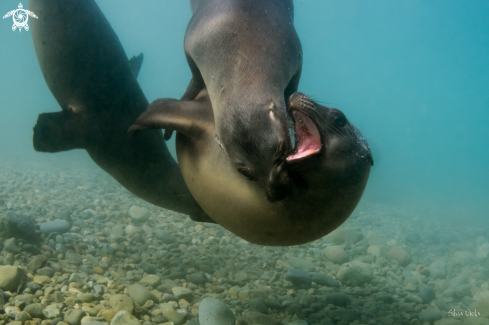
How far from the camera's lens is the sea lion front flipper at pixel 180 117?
2.79 m

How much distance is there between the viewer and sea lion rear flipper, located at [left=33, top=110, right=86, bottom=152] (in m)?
3.55

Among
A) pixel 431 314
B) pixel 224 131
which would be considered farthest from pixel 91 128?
pixel 431 314

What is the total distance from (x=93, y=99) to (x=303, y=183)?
98.2 inches

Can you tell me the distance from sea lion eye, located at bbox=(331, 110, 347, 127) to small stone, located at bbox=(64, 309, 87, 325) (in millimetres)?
2202

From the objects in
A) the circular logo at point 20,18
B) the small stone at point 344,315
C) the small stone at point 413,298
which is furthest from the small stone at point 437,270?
the circular logo at point 20,18

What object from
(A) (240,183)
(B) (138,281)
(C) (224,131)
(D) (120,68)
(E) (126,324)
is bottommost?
(E) (126,324)

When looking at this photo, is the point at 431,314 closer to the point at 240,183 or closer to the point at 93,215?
the point at 240,183

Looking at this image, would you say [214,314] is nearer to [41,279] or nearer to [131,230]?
[41,279]

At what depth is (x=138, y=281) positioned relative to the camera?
11.3ft

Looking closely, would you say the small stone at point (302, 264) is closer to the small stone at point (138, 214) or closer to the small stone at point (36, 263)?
the small stone at point (138, 214)

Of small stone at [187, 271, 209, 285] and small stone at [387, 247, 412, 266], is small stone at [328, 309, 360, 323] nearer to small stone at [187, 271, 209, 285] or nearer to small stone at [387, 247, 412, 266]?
small stone at [187, 271, 209, 285]

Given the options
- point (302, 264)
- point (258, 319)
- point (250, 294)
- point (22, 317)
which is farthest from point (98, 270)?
point (302, 264)

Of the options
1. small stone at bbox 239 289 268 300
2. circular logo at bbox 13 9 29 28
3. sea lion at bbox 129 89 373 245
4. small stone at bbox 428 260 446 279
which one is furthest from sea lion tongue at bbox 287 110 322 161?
small stone at bbox 428 260 446 279

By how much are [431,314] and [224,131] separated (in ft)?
9.85
